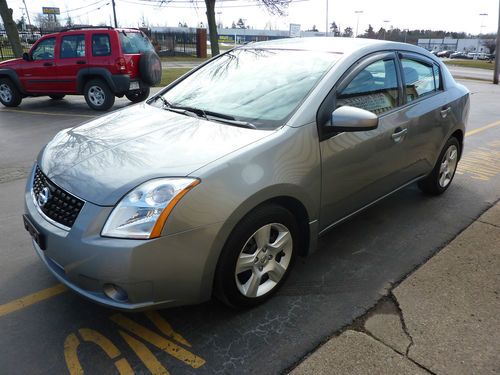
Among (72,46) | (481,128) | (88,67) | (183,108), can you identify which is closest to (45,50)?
(72,46)

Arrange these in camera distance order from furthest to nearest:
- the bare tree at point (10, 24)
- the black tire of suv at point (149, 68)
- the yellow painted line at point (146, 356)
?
the bare tree at point (10, 24), the black tire of suv at point (149, 68), the yellow painted line at point (146, 356)

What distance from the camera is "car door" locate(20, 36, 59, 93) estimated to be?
9938 mm

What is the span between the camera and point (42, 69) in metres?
10.0

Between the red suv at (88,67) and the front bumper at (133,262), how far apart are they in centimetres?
797

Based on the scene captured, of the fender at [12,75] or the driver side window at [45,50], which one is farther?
the fender at [12,75]

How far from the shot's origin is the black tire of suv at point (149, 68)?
9727 mm

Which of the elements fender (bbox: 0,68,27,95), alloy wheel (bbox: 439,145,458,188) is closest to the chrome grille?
alloy wheel (bbox: 439,145,458,188)

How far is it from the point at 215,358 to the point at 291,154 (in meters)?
1.25

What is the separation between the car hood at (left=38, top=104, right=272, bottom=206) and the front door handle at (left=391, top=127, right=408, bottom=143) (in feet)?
4.35

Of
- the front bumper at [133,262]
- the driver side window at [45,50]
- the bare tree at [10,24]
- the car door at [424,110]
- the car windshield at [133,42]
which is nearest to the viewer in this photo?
the front bumper at [133,262]

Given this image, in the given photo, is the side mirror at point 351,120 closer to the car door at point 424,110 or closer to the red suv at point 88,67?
the car door at point 424,110

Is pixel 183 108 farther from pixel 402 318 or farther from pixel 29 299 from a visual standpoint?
pixel 402 318

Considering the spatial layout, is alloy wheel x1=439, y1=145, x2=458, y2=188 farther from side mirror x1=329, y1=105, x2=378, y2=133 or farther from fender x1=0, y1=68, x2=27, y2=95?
fender x1=0, y1=68, x2=27, y2=95

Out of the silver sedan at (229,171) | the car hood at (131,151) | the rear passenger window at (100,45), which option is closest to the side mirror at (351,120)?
the silver sedan at (229,171)
